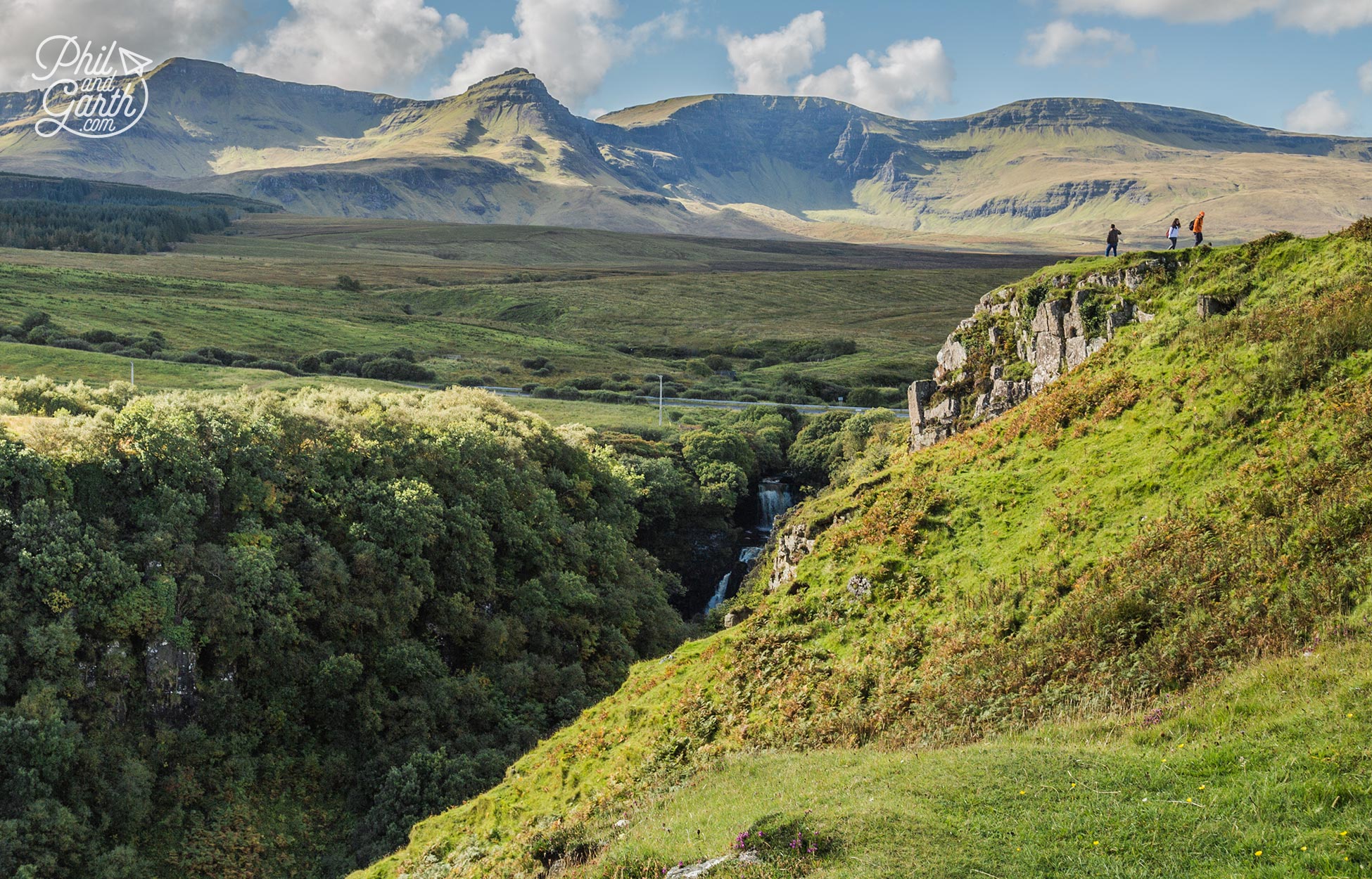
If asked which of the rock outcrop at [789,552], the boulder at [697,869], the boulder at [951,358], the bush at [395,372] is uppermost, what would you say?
the boulder at [951,358]

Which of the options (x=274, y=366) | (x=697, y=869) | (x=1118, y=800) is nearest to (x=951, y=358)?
(x=1118, y=800)

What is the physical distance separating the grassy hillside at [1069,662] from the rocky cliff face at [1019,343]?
173cm

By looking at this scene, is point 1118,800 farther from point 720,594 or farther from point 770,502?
point 770,502

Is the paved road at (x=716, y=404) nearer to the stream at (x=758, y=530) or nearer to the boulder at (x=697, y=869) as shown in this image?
the stream at (x=758, y=530)

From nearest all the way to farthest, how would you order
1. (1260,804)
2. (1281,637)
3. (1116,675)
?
(1260,804) < (1281,637) < (1116,675)

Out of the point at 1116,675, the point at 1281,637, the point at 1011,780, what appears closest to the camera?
the point at 1011,780

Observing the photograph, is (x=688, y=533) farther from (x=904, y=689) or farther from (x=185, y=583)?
(x=904, y=689)

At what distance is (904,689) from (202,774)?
24.9 meters

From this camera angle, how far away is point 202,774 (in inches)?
1230

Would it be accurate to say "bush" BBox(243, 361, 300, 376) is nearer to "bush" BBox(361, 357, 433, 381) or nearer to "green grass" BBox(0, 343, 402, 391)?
"green grass" BBox(0, 343, 402, 391)

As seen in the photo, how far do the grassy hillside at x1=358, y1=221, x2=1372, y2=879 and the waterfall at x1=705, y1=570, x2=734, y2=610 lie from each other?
35.8 m

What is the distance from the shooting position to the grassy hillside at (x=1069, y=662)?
44.6 feet

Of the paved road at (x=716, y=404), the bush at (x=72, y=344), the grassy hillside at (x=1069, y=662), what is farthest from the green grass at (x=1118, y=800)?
the bush at (x=72, y=344)

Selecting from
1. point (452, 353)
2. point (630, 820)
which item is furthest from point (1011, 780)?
point (452, 353)
